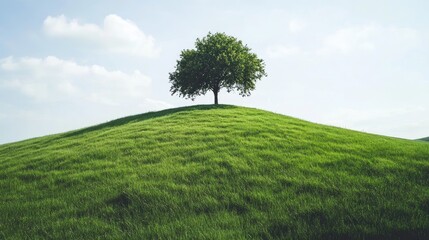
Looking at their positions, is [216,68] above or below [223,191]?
above

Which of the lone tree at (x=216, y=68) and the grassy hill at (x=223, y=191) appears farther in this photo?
the lone tree at (x=216, y=68)

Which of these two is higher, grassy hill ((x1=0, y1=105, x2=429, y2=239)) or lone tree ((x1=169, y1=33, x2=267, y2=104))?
lone tree ((x1=169, y1=33, x2=267, y2=104))

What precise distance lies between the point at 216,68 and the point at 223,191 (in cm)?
3193

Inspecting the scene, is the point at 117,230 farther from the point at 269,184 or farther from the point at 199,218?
the point at 269,184

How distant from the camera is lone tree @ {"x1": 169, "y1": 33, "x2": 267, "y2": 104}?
133 feet

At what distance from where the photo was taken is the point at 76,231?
786 centimetres

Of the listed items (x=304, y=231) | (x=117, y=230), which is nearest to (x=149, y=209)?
(x=117, y=230)

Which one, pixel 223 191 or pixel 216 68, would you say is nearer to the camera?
pixel 223 191

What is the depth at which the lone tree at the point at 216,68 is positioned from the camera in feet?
133

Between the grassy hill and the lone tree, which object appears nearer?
the grassy hill

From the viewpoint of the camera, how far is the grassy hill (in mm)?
7457

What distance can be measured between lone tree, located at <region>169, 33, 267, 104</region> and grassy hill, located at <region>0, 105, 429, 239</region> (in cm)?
2486

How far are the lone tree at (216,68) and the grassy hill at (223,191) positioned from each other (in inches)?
979

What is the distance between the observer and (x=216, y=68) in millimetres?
40312
